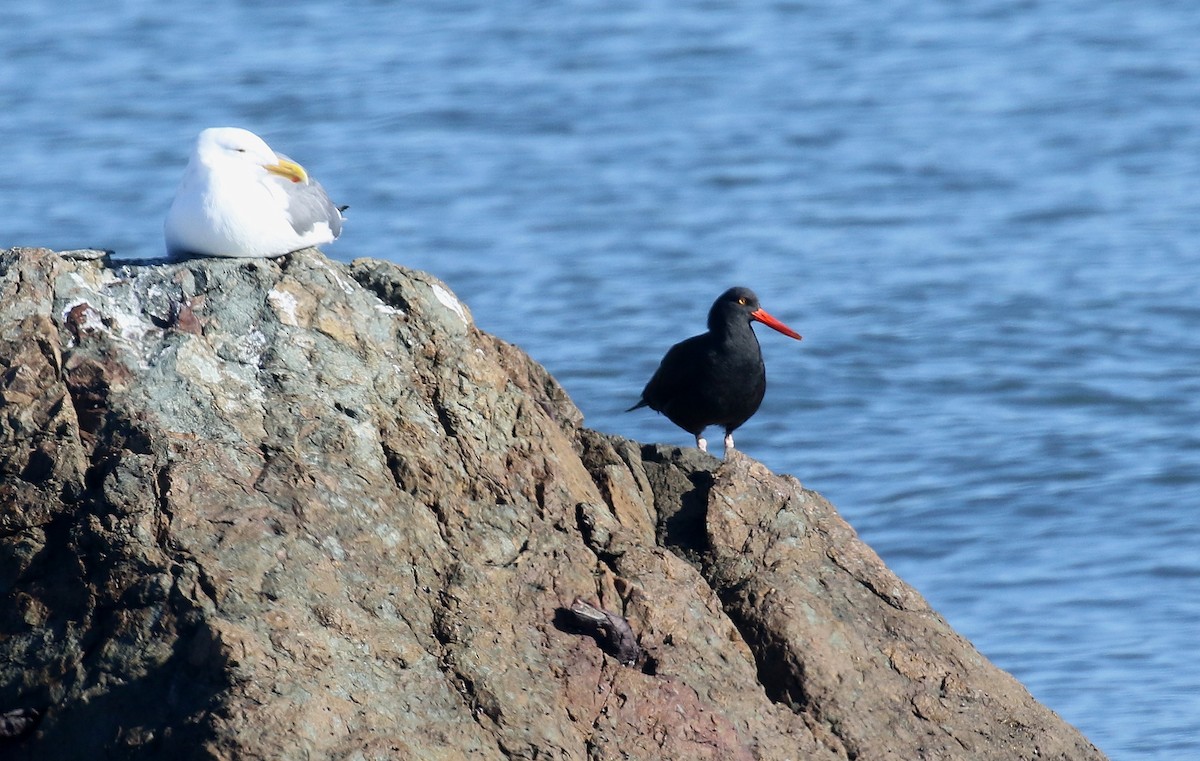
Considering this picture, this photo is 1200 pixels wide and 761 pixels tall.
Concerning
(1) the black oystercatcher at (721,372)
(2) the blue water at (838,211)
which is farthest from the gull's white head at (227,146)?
(2) the blue water at (838,211)

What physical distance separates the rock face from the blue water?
3189 mm

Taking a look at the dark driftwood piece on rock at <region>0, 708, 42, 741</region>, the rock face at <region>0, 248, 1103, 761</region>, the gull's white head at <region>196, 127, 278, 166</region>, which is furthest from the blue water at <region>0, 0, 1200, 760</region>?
the dark driftwood piece on rock at <region>0, 708, 42, 741</region>

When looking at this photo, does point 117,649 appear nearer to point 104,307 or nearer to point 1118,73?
point 104,307

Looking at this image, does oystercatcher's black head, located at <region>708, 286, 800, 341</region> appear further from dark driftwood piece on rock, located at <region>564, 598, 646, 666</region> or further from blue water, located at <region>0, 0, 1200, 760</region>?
dark driftwood piece on rock, located at <region>564, 598, 646, 666</region>

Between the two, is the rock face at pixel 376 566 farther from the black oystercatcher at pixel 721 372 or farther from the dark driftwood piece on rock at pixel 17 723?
the black oystercatcher at pixel 721 372

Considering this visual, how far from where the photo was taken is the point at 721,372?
777 centimetres

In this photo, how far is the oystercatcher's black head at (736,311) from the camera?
792cm

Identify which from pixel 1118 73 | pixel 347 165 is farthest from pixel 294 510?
pixel 1118 73

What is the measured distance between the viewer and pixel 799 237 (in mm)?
16906

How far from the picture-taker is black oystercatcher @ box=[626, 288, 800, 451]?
7777 mm

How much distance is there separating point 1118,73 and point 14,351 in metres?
19.7

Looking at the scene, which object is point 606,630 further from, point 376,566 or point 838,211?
point 838,211

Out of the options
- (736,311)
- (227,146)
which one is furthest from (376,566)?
(736,311)

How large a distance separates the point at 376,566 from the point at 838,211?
44.2ft
